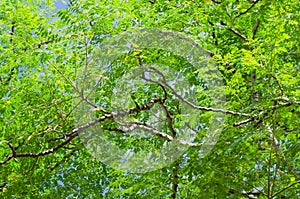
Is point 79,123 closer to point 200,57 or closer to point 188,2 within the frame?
point 200,57

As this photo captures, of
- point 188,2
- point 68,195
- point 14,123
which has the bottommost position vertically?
point 68,195

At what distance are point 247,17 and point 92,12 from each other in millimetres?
3140

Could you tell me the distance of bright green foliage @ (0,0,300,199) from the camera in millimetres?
5051

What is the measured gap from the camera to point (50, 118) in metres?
8.07

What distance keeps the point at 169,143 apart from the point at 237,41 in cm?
348

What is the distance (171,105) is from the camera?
7633 millimetres

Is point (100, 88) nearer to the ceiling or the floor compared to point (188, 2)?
nearer to the floor

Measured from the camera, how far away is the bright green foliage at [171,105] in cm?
505

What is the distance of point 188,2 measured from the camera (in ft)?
26.9

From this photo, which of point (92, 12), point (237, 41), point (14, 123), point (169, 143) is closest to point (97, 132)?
point (169, 143)

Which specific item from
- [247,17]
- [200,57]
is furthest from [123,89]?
[247,17]

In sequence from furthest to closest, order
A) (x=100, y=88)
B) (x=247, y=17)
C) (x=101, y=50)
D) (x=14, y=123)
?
(x=247, y=17) → (x=14, y=123) → (x=100, y=88) → (x=101, y=50)

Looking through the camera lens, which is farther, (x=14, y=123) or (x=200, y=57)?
(x=14, y=123)

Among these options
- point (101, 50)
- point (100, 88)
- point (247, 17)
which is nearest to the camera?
point (101, 50)
